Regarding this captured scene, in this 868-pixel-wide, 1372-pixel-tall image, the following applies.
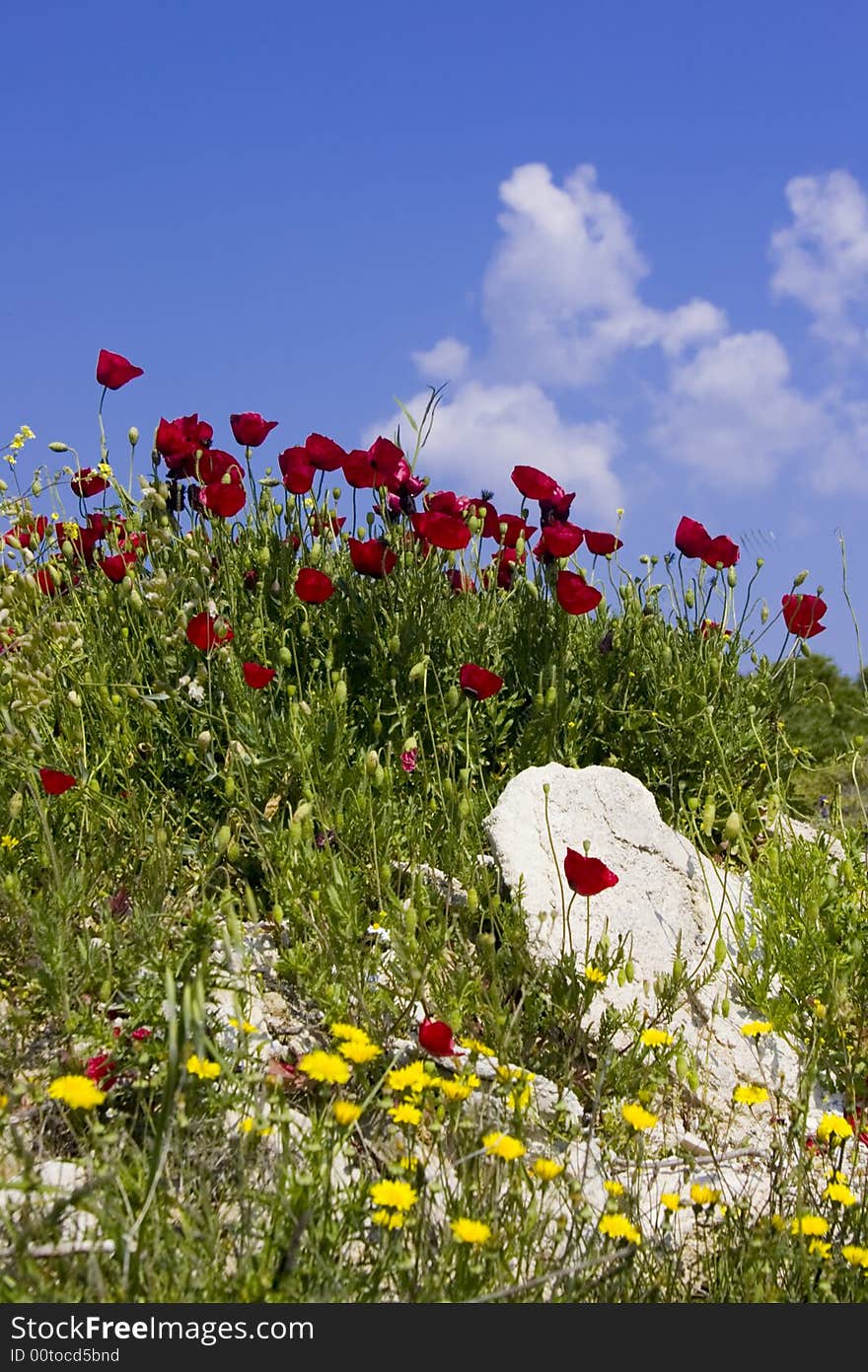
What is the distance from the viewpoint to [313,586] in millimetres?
4336

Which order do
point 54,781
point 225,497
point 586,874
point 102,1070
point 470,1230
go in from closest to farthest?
1. point 470,1230
2. point 102,1070
3. point 586,874
4. point 54,781
5. point 225,497

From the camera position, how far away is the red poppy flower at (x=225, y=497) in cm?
458

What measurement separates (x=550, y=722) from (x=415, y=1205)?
251 cm

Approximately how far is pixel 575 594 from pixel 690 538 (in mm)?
936

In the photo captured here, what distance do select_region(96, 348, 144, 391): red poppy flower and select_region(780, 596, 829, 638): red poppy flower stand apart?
9.47ft

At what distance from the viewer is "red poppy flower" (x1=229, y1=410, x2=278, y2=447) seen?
489 cm

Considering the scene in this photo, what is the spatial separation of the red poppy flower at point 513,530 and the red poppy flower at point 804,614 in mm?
1111

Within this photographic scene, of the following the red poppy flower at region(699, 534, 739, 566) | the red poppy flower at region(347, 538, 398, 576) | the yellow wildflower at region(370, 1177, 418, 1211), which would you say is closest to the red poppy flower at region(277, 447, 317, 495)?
the red poppy flower at region(347, 538, 398, 576)

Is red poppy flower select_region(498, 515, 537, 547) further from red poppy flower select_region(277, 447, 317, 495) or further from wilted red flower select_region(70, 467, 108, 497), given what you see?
wilted red flower select_region(70, 467, 108, 497)

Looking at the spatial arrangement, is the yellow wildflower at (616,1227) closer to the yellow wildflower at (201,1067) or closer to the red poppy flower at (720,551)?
the yellow wildflower at (201,1067)

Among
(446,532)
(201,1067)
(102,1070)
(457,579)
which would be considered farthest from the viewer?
(457,579)

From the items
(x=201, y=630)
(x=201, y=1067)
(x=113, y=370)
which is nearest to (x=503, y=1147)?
(x=201, y=1067)

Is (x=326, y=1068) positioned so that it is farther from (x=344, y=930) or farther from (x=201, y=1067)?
(x=344, y=930)

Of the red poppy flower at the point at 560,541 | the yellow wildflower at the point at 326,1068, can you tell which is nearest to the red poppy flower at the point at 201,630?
the red poppy flower at the point at 560,541
